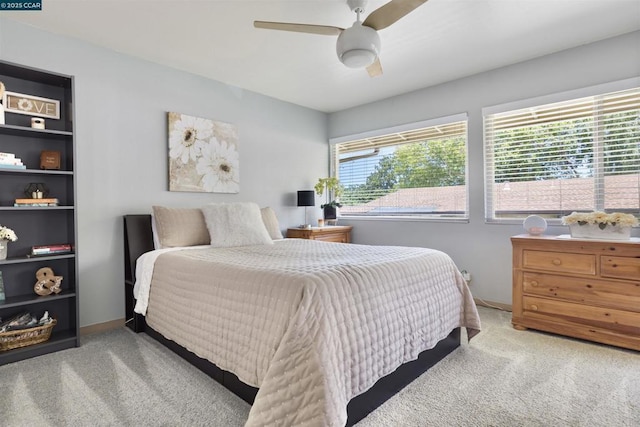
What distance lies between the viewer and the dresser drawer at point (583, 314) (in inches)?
92.9

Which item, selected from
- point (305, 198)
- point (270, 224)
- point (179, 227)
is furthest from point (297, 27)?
point (305, 198)

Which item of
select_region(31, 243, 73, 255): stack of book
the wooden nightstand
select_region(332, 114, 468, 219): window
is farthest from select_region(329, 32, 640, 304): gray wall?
select_region(31, 243, 73, 255): stack of book

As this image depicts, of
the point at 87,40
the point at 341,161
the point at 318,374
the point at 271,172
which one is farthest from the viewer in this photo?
the point at 341,161

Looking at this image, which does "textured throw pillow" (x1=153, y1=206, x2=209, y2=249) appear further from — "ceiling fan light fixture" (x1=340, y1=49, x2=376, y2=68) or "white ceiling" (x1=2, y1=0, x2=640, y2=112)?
"ceiling fan light fixture" (x1=340, y1=49, x2=376, y2=68)

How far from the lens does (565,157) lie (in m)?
3.10

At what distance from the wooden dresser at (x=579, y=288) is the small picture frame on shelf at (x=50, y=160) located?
381cm

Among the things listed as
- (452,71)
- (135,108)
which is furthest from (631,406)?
(135,108)

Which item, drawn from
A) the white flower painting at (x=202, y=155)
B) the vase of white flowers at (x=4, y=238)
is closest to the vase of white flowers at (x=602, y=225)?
the white flower painting at (x=202, y=155)

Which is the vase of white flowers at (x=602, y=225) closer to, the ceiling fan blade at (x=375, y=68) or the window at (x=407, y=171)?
the window at (x=407, y=171)

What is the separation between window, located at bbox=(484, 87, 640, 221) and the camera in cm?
281

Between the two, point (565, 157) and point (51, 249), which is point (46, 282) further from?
point (565, 157)

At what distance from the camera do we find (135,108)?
10.2ft

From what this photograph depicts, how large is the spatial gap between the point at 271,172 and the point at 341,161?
4.11 ft

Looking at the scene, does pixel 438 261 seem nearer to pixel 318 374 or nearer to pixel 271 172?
pixel 318 374
